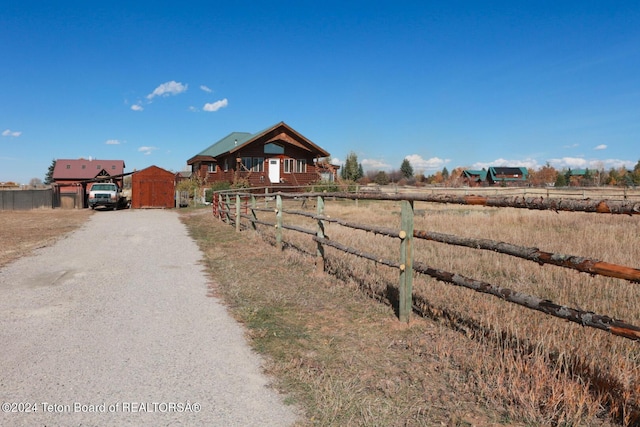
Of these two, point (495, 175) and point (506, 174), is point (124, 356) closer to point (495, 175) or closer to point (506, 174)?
point (495, 175)

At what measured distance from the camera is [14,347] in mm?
4148

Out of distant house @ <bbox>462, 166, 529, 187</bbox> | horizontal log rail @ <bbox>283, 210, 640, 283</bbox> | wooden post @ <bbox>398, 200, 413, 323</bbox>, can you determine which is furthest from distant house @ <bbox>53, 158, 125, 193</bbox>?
distant house @ <bbox>462, 166, 529, 187</bbox>

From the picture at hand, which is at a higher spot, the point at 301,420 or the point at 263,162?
the point at 263,162

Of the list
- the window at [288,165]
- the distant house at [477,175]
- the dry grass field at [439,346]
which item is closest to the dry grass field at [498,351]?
the dry grass field at [439,346]

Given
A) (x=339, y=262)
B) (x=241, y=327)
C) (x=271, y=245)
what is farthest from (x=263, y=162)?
(x=241, y=327)

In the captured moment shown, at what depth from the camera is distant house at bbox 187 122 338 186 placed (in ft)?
121

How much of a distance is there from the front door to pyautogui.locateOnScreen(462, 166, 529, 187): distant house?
80518 mm

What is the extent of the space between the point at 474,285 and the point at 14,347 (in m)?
4.34

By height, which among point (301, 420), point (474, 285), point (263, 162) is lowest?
point (301, 420)

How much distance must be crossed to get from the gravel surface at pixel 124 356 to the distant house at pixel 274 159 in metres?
28.7

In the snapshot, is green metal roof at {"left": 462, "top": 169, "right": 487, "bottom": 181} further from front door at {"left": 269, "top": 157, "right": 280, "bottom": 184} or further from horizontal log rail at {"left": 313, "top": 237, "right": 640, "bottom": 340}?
horizontal log rail at {"left": 313, "top": 237, "right": 640, "bottom": 340}

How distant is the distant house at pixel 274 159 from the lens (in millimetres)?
36750

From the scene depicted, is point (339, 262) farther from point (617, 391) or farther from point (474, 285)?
point (617, 391)

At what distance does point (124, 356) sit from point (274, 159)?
34.7 metres
